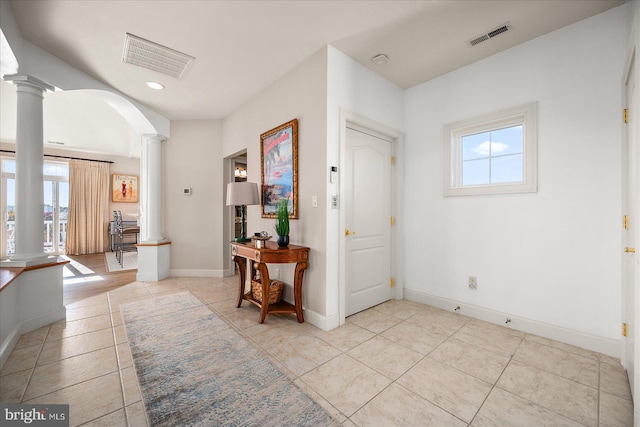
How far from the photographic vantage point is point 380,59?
276 centimetres

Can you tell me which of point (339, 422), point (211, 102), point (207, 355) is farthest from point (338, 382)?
point (211, 102)

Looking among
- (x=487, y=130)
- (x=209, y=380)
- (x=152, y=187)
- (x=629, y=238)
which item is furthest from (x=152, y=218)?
(x=629, y=238)

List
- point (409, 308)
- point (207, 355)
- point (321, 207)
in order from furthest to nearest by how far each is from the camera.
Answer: point (409, 308) → point (321, 207) → point (207, 355)

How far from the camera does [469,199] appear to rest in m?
2.88

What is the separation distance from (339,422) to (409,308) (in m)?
1.94

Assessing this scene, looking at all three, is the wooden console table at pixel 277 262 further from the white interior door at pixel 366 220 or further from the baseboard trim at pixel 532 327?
the baseboard trim at pixel 532 327

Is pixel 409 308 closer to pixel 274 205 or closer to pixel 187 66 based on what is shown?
pixel 274 205

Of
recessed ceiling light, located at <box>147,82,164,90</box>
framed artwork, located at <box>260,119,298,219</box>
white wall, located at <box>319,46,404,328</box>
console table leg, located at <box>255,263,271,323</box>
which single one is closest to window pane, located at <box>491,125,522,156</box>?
white wall, located at <box>319,46,404,328</box>

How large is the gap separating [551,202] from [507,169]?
0.49 metres

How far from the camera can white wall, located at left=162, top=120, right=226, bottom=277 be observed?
4660 mm

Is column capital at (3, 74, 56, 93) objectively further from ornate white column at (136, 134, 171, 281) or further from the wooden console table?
Answer: the wooden console table

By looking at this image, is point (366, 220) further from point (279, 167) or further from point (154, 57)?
point (154, 57)

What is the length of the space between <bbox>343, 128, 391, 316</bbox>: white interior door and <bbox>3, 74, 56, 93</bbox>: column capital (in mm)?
3189

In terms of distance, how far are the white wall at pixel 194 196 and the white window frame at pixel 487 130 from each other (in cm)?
366
